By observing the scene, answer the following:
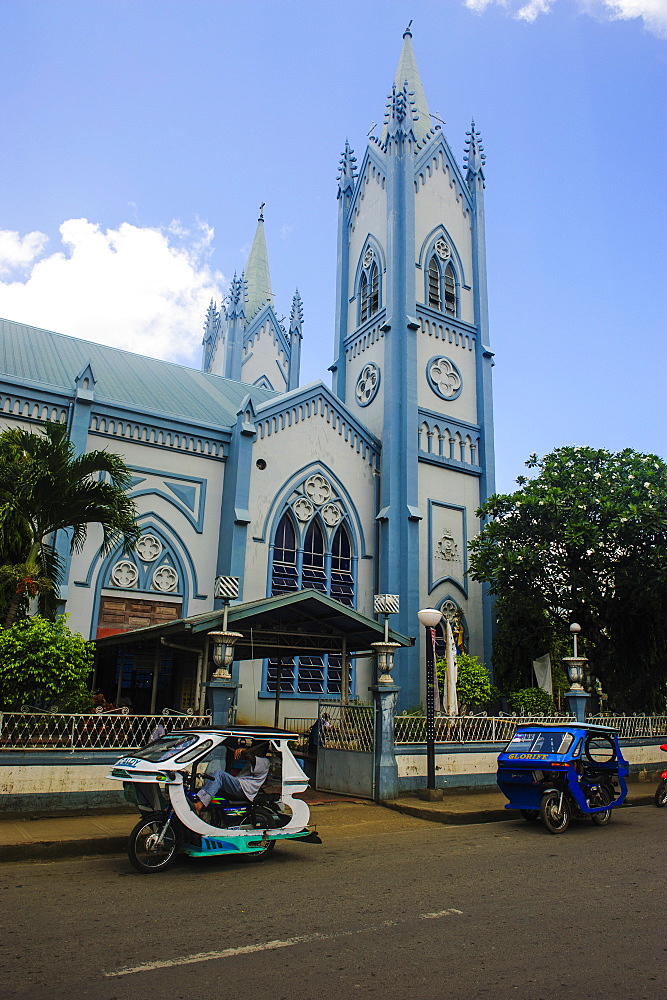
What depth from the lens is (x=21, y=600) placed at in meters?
12.4

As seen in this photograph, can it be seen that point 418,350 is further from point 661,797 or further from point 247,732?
point 247,732

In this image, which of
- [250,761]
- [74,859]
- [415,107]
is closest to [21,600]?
[74,859]

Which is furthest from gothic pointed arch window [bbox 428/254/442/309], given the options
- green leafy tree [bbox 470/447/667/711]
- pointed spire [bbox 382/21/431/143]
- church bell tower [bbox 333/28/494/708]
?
green leafy tree [bbox 470/447/667/711]

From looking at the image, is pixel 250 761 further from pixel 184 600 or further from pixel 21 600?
pixel 184 600

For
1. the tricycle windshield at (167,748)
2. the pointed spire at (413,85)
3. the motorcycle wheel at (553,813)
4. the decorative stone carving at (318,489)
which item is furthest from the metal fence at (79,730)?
the pointed spire at (413,85)

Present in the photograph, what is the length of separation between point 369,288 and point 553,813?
20.9 metres

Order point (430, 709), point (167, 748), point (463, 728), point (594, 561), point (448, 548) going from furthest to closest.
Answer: point (448, 548)
point (594, 561)
point (463, 728)
point (430, 709)
point (167, 748)

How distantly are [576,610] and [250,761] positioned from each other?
1428cm

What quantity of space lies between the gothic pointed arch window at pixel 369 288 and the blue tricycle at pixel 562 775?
1848 cm

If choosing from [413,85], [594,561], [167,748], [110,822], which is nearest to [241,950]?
[167,748]

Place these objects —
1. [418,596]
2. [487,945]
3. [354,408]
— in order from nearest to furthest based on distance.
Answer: [487,945] → [418,596] → [354,408]

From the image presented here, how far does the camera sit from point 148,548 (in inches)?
760

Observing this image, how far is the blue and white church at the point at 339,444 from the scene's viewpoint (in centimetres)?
1922

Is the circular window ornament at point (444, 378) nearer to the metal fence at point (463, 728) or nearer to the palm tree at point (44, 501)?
the metal fence at point (463, 728)
